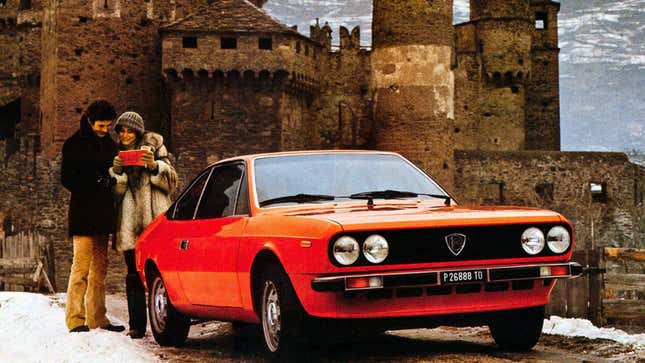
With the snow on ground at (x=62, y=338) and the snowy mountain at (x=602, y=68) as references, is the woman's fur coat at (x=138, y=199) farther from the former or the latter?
the snowy mountain at (x=602, y=68)

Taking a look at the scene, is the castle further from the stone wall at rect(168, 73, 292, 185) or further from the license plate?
the license plate

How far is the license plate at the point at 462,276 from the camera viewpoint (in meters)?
7.78

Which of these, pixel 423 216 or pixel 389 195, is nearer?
pixel 423 216

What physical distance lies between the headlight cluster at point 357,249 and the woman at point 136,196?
3969 millimetres

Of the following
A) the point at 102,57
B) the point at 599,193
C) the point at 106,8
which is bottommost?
the point at 599,193

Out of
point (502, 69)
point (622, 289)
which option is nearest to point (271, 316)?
point (622, 289)

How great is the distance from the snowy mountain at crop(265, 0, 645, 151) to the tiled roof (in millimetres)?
125164

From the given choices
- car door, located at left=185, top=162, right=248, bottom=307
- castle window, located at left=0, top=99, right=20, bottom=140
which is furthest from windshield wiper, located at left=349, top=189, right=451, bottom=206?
castle window, located at left=0, top=99, right=20, bottom=140

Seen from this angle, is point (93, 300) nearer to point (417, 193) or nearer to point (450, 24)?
point (417, 193)

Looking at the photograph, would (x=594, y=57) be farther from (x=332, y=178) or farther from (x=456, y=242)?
(x=456, y=242)

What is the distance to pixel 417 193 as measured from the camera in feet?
30.6

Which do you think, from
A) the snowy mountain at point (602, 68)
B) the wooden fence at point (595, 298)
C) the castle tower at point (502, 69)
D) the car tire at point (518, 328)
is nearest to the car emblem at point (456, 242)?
the car tire at point (518, 328)

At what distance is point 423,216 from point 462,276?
52 centimetres

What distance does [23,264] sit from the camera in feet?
61.9
